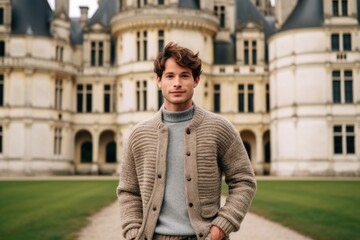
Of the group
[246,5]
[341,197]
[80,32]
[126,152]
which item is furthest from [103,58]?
[126,152]

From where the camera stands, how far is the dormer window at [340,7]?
3941 cm

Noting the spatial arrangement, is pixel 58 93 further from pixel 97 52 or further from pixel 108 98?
pixel 97 52

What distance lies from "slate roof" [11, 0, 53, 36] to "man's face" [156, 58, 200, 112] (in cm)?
3936

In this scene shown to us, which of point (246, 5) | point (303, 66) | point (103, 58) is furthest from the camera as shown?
point (246, 5)

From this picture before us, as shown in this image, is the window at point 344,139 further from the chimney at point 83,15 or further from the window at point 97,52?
the chimney at point 83,15

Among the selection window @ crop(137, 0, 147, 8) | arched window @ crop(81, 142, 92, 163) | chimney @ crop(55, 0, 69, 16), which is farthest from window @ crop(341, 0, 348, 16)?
arched window @ crop(81, 142, 92, 163)

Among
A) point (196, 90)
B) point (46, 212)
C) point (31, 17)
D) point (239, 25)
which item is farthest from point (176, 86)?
point (239, 25)

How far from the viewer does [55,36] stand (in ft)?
138

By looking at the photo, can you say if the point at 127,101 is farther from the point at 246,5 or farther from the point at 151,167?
the point at 151,167

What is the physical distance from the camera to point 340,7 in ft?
130

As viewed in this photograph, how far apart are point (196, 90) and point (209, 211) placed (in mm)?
37659

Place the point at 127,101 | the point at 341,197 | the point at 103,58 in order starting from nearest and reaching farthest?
the point at 341,197 → the point at 127,101 → the point at 103,58

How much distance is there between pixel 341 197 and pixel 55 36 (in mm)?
30240

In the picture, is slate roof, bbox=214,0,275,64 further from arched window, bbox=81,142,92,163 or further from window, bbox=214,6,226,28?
arched window, bbox=81,142,92,163
